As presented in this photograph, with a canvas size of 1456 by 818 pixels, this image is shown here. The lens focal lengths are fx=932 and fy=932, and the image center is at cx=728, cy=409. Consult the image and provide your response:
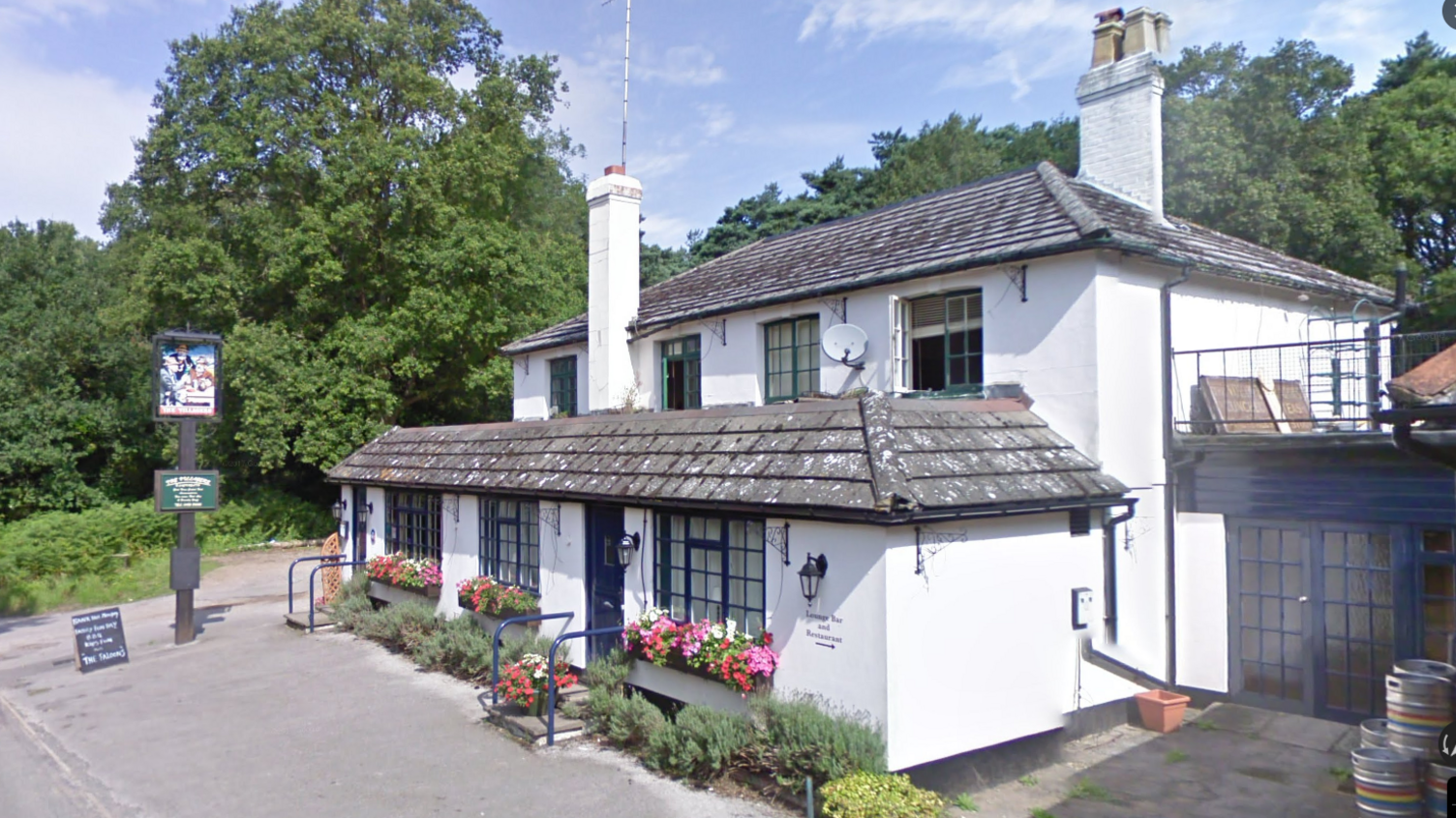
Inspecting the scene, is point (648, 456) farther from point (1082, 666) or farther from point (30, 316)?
point (30, 316)

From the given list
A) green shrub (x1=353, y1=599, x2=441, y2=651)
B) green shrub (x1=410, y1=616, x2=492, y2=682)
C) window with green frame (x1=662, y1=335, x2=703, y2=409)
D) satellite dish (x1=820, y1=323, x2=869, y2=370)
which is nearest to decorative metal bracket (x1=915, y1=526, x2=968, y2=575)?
satellite dish (x1=820, y1=323, x2=869, y2=370)

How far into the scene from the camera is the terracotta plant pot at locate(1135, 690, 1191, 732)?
10.1m

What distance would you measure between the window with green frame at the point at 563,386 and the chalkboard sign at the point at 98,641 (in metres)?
8.69

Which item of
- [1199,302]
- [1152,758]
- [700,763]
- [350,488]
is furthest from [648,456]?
[350,488]

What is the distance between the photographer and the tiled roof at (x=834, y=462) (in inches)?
332

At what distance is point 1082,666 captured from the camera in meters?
9.83

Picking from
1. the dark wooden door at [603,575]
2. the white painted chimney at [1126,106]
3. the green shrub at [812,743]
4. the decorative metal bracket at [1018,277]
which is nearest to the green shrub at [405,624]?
the dark wooden door at [603,575]

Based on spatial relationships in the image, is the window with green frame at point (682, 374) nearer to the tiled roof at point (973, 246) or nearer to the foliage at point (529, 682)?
the tiled roof at point (973, 246)

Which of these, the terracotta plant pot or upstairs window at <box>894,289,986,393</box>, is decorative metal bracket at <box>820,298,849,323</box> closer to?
upstairs window at <box>894,289,986,393</box>

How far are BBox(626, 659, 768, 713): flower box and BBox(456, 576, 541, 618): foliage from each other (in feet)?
8.61

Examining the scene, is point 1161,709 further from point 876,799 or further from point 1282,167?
point 1282,167

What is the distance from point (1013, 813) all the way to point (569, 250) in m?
27.4

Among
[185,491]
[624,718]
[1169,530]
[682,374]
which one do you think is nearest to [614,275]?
[682,374]

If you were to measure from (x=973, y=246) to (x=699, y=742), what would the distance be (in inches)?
277
